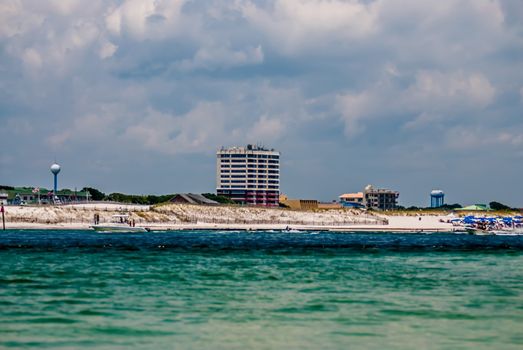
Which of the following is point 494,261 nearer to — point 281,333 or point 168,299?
point 168,299

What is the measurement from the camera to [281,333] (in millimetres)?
35312

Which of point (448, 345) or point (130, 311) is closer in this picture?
point (448, 345)

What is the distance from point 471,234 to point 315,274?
137961mm

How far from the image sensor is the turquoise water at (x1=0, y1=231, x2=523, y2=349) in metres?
34.0

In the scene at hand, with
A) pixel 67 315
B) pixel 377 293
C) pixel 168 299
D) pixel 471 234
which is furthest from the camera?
pixel 471 234

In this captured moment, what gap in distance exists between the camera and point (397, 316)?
40.8 metres

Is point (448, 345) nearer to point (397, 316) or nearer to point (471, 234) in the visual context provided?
point (397, 316)

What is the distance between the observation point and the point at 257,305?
44.5 metres

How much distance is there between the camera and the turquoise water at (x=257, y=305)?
34031 mm

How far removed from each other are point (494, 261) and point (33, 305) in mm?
54033


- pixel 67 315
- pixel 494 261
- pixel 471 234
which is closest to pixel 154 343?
pixel 67 315

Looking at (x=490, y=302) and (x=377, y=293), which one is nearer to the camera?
(x=490, y=302)

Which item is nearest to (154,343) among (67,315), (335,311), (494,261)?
(67,315)

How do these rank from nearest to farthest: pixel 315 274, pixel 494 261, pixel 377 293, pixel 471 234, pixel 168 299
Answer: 1. pixel 168 299
2. pixel 377 293
3. pixel 315 274
4. pixel 494 261
5. pixel 471 234
